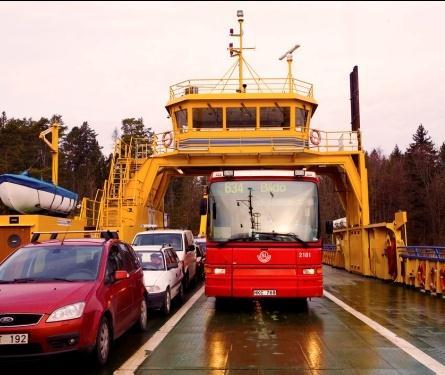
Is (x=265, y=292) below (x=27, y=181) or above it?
below

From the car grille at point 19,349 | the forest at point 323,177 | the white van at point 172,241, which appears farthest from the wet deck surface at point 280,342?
the forest at point 323,177

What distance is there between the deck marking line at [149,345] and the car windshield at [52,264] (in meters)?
1.23

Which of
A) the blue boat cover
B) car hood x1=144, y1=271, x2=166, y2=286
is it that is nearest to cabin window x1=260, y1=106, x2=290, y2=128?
the blue boat cover

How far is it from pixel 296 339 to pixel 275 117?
54.3ft

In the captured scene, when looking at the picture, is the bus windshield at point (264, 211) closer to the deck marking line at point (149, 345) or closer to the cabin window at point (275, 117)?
the deck marking line at point (149, 345)

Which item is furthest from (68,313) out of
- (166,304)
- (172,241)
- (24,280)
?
(172,241)

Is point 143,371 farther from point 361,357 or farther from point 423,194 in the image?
point 423,194

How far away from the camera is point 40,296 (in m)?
6.55

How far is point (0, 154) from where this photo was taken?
7712 centimetres

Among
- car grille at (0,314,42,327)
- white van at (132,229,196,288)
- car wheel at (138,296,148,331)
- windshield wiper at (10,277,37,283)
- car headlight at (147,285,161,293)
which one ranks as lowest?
car wheel at (138,296,148,331)

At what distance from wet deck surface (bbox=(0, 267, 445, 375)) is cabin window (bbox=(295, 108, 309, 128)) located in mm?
12006

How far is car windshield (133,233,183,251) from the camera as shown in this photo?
17609 millimetres

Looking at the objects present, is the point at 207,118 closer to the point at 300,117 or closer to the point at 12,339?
the point at 300,117

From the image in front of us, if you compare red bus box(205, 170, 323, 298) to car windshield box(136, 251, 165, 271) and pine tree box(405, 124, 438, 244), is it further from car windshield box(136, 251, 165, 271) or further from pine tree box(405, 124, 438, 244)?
pine tree box(405, 124, 438, 244)
